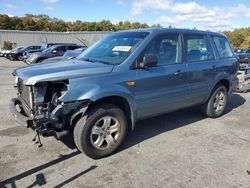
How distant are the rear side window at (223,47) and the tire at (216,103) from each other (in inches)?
28.5

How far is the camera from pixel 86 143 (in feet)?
12.9

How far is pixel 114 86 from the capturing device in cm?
404

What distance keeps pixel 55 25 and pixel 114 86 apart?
7042cm

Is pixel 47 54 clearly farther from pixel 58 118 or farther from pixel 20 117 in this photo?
pixel 58 118

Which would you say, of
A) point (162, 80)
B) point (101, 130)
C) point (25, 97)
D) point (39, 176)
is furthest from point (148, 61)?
point (39, 176)

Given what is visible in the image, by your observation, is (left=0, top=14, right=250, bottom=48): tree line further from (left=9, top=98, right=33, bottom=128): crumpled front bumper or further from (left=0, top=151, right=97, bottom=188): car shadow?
(left=0, top=151, right=97, bottom=188): car shadow

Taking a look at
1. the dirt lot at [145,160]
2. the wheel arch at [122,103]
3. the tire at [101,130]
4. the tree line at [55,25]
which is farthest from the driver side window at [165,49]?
the tree line at [55,25]

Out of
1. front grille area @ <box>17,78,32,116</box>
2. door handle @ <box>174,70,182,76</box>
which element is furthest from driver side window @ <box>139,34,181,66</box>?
front grille area @ <box>17,78,32,116</box>

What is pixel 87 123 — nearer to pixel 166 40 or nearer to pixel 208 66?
pixel 166 40

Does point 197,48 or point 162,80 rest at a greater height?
point 197,48

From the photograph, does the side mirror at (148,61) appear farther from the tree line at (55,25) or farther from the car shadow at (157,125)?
the tree line at (55,25)

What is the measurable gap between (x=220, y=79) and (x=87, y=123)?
137 inches

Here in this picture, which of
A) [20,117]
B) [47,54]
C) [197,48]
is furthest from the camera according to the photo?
[47,54]

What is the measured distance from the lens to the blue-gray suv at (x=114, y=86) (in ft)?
12.4
